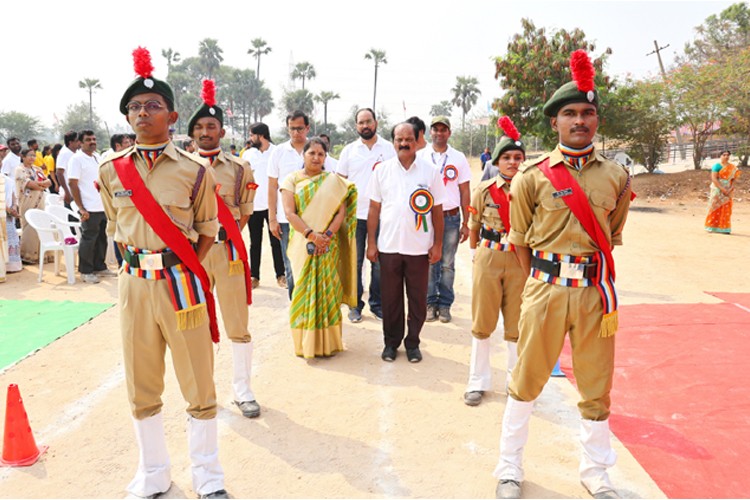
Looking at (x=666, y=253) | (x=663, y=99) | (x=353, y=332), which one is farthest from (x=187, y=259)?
(x=663, y=99)

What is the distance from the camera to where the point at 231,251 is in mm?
4137

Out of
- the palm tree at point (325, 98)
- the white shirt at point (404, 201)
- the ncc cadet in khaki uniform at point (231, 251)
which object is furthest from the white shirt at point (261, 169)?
the palm tree at point (325, 98)

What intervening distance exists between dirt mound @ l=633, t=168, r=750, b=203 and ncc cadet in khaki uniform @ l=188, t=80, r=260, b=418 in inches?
759

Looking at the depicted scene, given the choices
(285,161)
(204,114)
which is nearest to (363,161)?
(285,161)

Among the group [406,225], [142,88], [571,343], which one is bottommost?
[571,343]

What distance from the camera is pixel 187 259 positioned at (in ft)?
9.76

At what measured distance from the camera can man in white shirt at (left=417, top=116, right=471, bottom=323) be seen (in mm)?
6234

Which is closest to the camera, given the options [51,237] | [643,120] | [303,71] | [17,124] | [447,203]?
[447,203]

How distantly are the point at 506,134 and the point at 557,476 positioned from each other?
8.44 ft

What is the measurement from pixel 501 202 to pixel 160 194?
2.57 m

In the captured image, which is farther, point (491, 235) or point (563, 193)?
point (491, 235)

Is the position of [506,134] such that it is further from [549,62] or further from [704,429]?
[549,62]

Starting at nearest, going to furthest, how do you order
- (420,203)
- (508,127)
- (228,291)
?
(228,291) → (508,127) → (420,203)

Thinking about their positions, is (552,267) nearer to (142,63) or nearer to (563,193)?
(563,193)
